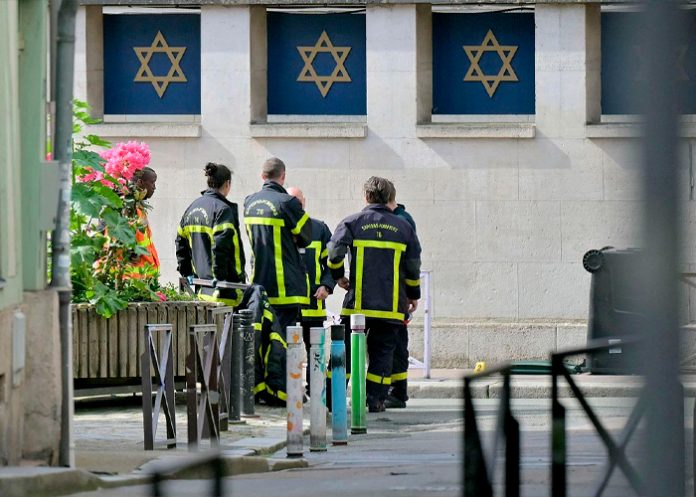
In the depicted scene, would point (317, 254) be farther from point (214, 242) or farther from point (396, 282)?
point (214, 242)

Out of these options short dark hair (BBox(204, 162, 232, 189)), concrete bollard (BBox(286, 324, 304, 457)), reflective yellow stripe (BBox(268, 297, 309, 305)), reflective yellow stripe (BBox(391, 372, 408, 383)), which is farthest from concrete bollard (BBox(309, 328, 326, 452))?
reflective yellow stripe (BBox(391, 372, 408, 383))

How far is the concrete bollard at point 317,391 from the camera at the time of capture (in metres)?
11.9

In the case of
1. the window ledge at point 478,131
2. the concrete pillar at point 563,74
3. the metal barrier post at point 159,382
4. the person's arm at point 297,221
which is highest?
the concrete pillar at point 563,74

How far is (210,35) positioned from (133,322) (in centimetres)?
715

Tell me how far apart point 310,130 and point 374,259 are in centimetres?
595

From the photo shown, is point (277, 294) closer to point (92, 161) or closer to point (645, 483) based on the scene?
point (92, 161)

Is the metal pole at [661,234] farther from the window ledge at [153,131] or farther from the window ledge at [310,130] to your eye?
the window ledge at [153,131]

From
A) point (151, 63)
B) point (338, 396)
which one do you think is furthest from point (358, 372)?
point (151, 63)

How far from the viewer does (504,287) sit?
66.7ft

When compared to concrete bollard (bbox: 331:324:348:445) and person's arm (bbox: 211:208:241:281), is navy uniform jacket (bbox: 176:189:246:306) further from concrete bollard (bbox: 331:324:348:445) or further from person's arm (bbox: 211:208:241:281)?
concrete bollard (bbox: 331:324:348:445)

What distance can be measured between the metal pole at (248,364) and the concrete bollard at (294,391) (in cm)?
143

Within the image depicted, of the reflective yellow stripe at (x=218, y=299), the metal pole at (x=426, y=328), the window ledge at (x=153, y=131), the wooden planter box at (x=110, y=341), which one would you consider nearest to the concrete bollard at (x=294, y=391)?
the wooden planter box at (x=110, y=341)

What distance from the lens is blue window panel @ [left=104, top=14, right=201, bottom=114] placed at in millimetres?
20781

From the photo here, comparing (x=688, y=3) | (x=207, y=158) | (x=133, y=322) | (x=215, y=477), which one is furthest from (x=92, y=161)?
(x=688, y=3)
